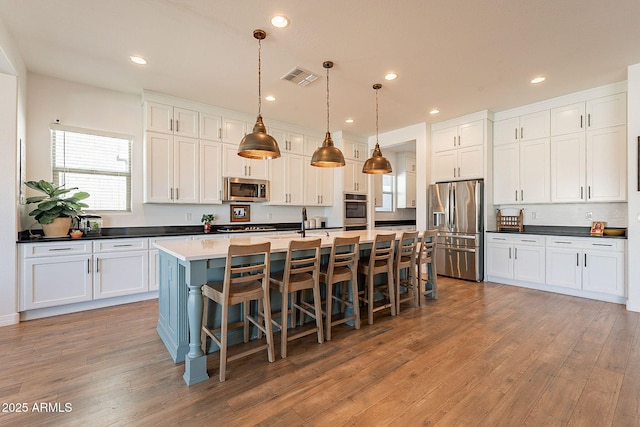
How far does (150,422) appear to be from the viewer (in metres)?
1.70

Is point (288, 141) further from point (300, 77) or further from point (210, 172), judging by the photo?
point (300, 77)

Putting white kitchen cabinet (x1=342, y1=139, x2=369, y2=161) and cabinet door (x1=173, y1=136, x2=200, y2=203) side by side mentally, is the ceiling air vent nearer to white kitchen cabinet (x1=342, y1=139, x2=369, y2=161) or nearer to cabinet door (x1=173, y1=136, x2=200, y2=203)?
cabinet door (x1=173, y1=136, x2=200, y2=203)

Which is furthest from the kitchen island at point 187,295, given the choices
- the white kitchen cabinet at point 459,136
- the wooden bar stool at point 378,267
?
the white kitchen cabinet at point 459,136

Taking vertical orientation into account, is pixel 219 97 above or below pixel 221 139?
above

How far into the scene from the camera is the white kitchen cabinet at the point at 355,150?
643cm

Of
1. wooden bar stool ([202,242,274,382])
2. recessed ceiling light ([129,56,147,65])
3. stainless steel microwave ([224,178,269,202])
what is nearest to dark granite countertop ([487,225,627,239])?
stainless steel microwave ([224,178,269,202])

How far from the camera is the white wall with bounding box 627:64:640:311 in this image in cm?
352

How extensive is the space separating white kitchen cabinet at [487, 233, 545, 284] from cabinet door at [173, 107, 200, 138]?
515 centimetres

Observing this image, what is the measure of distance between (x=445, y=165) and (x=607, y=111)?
88.9 inches

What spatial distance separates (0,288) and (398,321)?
13.8ft

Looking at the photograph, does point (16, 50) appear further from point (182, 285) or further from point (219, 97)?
point (182, 285)

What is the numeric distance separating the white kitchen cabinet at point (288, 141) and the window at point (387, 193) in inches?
97.6

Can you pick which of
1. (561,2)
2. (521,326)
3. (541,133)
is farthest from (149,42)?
(541,133)

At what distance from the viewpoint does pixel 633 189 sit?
3541 millimetres
